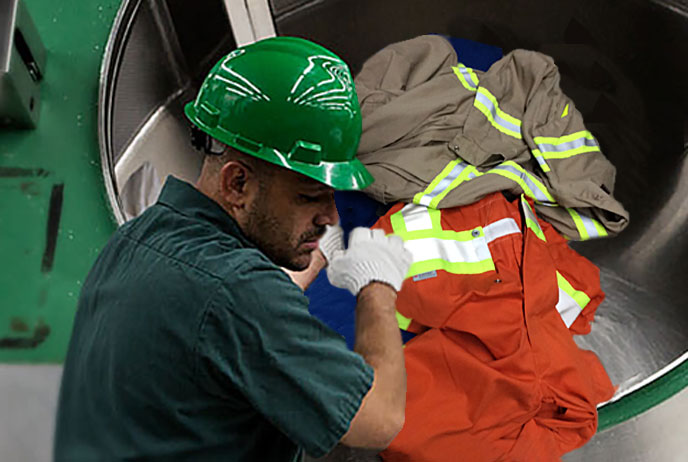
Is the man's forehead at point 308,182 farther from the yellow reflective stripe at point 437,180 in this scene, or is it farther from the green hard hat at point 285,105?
the yellow reflective stripe at point 437,180

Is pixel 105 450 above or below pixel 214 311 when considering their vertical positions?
below

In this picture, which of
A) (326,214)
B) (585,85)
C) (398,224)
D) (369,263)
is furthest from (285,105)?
(585,85)

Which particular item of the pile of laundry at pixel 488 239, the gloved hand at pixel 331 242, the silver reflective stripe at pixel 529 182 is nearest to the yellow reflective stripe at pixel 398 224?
the pile of laundry at pixel 488 239

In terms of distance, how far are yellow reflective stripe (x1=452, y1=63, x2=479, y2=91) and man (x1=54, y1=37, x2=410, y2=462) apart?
2.48 ft

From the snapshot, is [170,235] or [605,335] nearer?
[170,235]

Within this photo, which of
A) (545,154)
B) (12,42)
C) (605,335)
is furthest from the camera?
(605,335)

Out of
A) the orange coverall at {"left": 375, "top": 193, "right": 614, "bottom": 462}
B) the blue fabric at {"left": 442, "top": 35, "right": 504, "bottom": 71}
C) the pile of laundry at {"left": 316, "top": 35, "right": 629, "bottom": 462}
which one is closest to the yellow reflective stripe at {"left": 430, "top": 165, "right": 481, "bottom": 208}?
the pile of laundry at {"left": 316, "top": 35, "right": 629, "bottom": 462}

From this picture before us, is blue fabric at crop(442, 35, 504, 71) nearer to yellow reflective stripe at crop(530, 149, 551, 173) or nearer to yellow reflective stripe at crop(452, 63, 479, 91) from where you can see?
yellow reflective stripe at crop(452, 63, 479, 91)

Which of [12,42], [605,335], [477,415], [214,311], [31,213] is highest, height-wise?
[12,42]

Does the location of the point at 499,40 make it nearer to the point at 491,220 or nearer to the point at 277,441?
the point at 491,220

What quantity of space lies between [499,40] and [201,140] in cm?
134

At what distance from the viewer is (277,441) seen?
0.96 meters

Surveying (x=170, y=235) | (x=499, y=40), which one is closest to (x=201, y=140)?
(x=170, y=235)

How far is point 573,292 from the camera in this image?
5.08 feet
